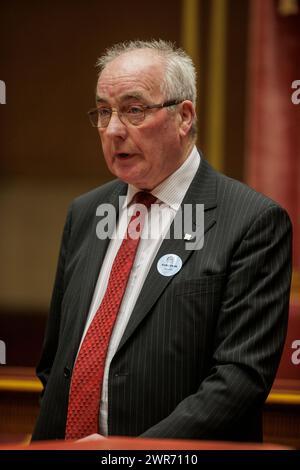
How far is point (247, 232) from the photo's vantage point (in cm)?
195

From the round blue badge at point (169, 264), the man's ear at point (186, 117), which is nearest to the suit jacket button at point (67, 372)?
the round blue badge at point (169, 264)

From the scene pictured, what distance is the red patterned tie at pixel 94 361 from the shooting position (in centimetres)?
200

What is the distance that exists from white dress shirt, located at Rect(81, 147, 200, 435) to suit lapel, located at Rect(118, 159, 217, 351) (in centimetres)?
3

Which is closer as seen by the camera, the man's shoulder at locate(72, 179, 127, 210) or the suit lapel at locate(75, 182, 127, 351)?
the suit lapel at locate(75, 182, 127, 351)

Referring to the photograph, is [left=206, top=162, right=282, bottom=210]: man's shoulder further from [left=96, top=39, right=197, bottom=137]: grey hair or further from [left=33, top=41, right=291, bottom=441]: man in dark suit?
[left=96, top=39, right=197, bottom=137]: grey hair

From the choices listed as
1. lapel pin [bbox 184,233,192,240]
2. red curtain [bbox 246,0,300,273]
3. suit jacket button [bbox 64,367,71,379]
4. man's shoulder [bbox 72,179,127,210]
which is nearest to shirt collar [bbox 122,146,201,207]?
lapel pin [bbox 184,233,192,240]

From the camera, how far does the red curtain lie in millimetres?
3102

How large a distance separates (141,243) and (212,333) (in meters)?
0.34

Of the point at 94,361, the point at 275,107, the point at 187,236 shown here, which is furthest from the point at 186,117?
the point at 275,107

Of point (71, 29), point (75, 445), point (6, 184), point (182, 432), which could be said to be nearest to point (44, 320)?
point (6, 184)

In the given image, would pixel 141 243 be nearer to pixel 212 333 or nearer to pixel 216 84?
pixel 212 333

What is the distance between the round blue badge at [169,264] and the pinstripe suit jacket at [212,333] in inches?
0.5
